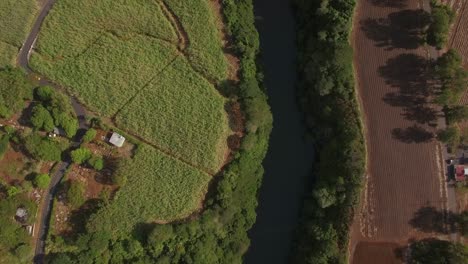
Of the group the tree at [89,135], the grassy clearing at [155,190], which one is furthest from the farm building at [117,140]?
the grassy clearing at [155,190]

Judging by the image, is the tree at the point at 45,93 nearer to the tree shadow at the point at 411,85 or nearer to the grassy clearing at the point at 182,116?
the grassy clearing at the point at 182,116

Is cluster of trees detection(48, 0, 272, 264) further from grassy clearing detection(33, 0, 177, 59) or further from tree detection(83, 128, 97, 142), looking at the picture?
grassy clearing detection(33, 0, 177, 59)

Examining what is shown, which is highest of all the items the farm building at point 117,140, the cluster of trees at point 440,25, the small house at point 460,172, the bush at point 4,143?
the cluster of trees at point 440,25

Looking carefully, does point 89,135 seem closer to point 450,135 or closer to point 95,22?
point 95,22

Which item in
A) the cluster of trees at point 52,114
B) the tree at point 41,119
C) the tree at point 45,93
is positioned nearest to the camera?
the tree at point 41,119

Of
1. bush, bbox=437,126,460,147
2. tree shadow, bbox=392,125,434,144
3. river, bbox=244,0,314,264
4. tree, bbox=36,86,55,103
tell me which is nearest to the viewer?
bush, bbox=437,126,460,147

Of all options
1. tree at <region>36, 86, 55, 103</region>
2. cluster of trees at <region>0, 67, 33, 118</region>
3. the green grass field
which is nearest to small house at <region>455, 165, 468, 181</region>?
tree at <region>36, 86, 55, 103</region>

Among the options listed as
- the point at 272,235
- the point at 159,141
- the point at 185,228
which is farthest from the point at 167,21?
the point at 272,235
